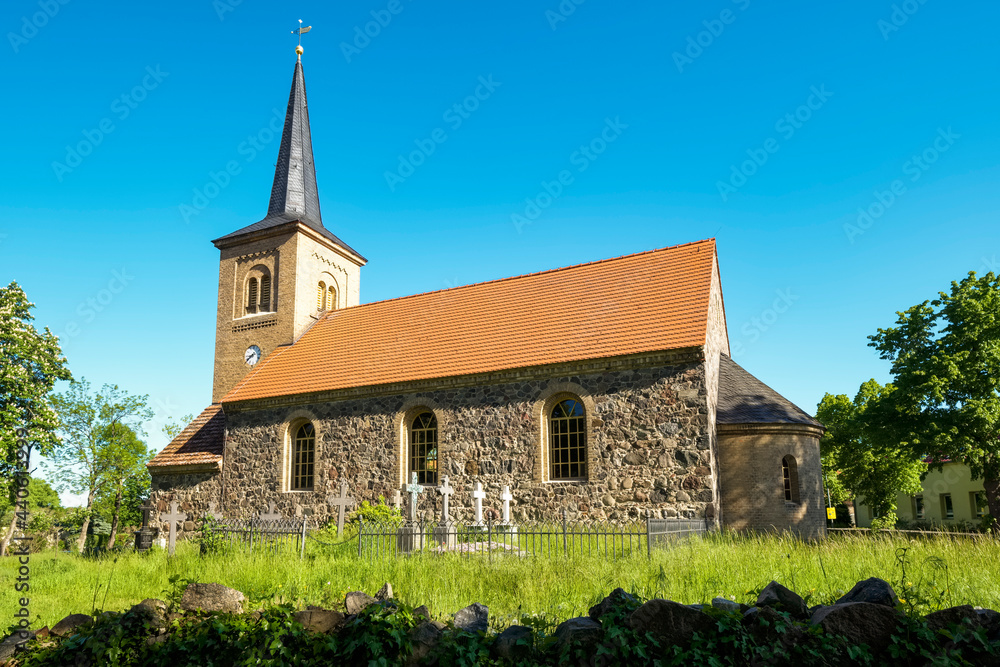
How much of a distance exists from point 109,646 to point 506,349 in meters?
14.1

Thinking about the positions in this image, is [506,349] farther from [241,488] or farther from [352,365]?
[241,488]

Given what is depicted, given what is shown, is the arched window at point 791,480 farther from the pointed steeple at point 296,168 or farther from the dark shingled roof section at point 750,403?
the pointed steeple at point 296,168

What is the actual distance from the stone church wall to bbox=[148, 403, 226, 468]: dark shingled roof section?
0.85 m

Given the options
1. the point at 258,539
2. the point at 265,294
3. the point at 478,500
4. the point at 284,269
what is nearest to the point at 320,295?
the point at 284,269

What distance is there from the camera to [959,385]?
79.5 ft

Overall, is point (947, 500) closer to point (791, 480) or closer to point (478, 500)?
point (791, 480)

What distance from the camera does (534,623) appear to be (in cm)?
620

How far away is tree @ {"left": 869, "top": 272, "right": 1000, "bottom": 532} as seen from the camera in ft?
77.7

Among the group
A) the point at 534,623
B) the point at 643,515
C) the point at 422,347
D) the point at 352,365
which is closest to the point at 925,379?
the point at 643,515

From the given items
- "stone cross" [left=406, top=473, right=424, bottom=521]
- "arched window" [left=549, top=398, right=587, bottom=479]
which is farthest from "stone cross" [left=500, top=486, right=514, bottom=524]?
"stone cross" [left=406, top=473, right=424, bottom=521]

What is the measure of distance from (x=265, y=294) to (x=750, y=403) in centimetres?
1915

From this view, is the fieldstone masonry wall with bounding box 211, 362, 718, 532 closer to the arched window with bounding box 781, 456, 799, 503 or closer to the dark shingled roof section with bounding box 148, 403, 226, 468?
the dark shingled roof section with bounding box 148, 403, 226, 468

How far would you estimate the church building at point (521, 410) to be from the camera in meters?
17.0

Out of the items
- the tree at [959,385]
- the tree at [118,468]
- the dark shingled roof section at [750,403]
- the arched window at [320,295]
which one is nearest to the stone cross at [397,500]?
the dark shingled roof section at [750,403]
